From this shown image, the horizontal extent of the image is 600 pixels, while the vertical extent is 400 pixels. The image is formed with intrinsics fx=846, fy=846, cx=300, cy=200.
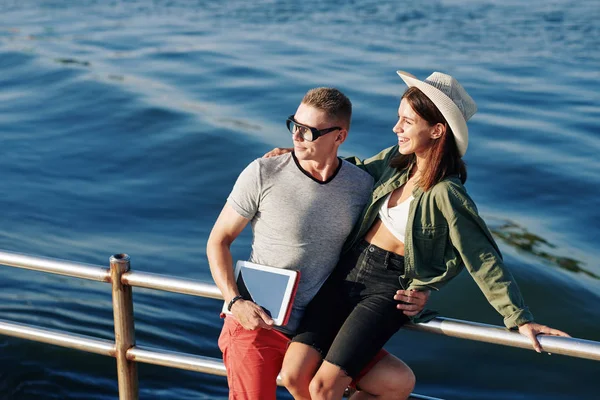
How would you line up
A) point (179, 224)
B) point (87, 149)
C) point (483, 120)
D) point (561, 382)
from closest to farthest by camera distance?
point (561, 382) < point (179, 224) < point (87, 149) < point (483, 120)

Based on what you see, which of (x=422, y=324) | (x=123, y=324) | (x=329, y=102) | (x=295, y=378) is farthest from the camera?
(x=123, y=324)

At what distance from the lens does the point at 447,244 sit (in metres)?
3.69

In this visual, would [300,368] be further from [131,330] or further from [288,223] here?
[131,330]

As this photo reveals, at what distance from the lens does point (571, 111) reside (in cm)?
1504

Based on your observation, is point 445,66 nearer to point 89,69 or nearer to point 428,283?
point 89,69

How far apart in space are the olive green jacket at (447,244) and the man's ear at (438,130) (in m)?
0.21

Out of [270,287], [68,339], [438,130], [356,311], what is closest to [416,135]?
[438,130]

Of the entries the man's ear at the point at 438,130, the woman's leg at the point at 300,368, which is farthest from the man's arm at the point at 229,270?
the man's ear at the point at 438,130

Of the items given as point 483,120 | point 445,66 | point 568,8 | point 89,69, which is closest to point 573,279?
point 483,120

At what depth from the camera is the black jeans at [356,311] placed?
11.6 ft

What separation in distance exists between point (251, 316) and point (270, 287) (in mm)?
149

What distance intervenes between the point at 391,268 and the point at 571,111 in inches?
483

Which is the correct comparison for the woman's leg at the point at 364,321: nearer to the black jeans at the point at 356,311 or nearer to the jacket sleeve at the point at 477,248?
the black jeans at the point at 356,311

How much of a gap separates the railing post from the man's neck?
2.93ft
